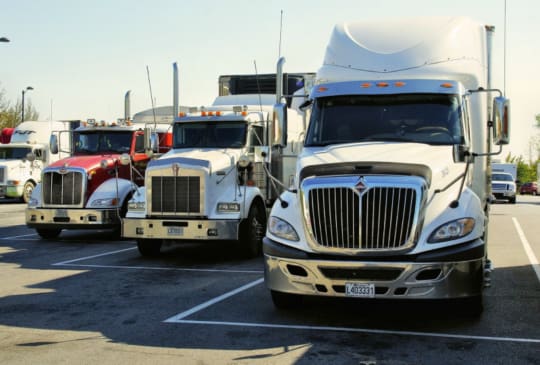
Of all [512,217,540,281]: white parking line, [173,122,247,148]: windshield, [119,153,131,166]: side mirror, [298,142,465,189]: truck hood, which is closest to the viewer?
[298,142,465,189]: truck hood

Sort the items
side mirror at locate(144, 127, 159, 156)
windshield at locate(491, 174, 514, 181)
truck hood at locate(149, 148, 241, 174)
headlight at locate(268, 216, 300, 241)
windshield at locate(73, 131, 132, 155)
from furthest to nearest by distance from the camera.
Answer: windshield at locate(491, 174, 514, 181) < windshield at locate(73, 131, 132, 155) < side mirror at locate(144, 127, 159, 156) < truck hood at locate(149, 148, 241, 174) < headlight at locate(268, 216, 300, 241)

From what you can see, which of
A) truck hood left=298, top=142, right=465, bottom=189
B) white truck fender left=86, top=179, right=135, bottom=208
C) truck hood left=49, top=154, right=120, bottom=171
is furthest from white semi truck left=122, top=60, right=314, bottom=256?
truck hood left=298, top=142, right=465, bottom=189

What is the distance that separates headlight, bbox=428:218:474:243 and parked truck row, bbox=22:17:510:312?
10 mm

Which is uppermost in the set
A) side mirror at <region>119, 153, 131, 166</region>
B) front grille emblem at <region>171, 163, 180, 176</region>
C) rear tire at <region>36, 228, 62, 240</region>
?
side mirror at <region>119, 153, 131, 166</region>

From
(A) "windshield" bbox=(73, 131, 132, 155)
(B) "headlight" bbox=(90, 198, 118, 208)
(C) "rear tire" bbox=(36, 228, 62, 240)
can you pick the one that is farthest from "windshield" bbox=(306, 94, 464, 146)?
(C) "rear tire" bbox=(36, 228, 62, 240)

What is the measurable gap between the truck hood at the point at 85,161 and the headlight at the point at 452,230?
35.0 feet

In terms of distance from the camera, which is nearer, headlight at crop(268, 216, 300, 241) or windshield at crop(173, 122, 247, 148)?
headlight at crop(268, 216, 300, 241)

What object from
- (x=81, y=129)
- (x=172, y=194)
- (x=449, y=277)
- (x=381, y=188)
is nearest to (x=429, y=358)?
(x=449, y=277)

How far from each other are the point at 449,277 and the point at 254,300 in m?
2.86

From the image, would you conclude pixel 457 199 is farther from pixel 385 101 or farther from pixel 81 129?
pixel 81 129

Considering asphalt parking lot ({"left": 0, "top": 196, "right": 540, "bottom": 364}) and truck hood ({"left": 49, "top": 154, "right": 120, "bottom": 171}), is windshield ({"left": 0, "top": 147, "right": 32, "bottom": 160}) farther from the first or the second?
asphalt parking lot ({"left": 0, "top": 196, "right": 540, "bottom": 364})

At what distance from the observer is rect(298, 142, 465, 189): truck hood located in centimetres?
795

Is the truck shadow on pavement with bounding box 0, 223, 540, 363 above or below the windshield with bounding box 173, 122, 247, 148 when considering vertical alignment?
below

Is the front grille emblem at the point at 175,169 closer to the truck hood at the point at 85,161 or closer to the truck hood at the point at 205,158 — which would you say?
the truck hood at the point at 205,158
